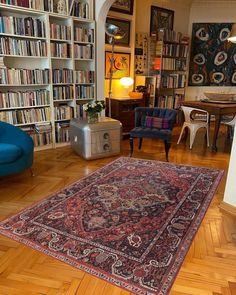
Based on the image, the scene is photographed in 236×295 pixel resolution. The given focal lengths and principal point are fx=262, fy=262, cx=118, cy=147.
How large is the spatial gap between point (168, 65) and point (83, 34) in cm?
215

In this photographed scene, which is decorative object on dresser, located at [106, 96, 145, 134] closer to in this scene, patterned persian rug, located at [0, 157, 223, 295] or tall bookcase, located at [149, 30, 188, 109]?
tall bookcase, located at [149, 30, 188, 109]

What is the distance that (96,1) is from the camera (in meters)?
4.18

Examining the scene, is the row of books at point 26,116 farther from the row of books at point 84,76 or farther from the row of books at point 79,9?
the row of books at point 79,9

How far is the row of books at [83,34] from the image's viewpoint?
4.15 meters

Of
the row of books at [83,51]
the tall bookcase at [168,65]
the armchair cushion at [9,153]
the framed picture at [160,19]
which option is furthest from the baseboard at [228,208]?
the framed picture at [160,19]

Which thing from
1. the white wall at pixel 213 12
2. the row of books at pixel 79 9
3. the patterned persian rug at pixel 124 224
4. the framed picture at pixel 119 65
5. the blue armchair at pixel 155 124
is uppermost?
the white wall at pixel 213 12

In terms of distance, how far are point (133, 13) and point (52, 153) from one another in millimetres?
3089

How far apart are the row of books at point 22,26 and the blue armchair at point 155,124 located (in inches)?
72.6

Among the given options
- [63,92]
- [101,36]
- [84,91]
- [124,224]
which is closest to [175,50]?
[101,36]

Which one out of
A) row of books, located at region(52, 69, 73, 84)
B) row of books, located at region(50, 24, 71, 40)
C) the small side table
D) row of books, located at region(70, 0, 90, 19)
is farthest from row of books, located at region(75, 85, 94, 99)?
row of books, located at region(70, 0, 90, 19)

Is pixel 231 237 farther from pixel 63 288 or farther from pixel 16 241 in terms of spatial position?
pixel 16 241

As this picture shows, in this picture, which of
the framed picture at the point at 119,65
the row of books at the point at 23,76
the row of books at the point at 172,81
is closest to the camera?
the row of books at the point at 23,76

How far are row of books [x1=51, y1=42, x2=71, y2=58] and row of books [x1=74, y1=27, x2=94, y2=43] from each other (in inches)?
8.7

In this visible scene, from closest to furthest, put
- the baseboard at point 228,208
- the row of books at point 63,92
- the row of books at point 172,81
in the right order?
1. the baseboard at point 228,208
2. the row of books at point 63,92
3. the row of books at point 172,81
